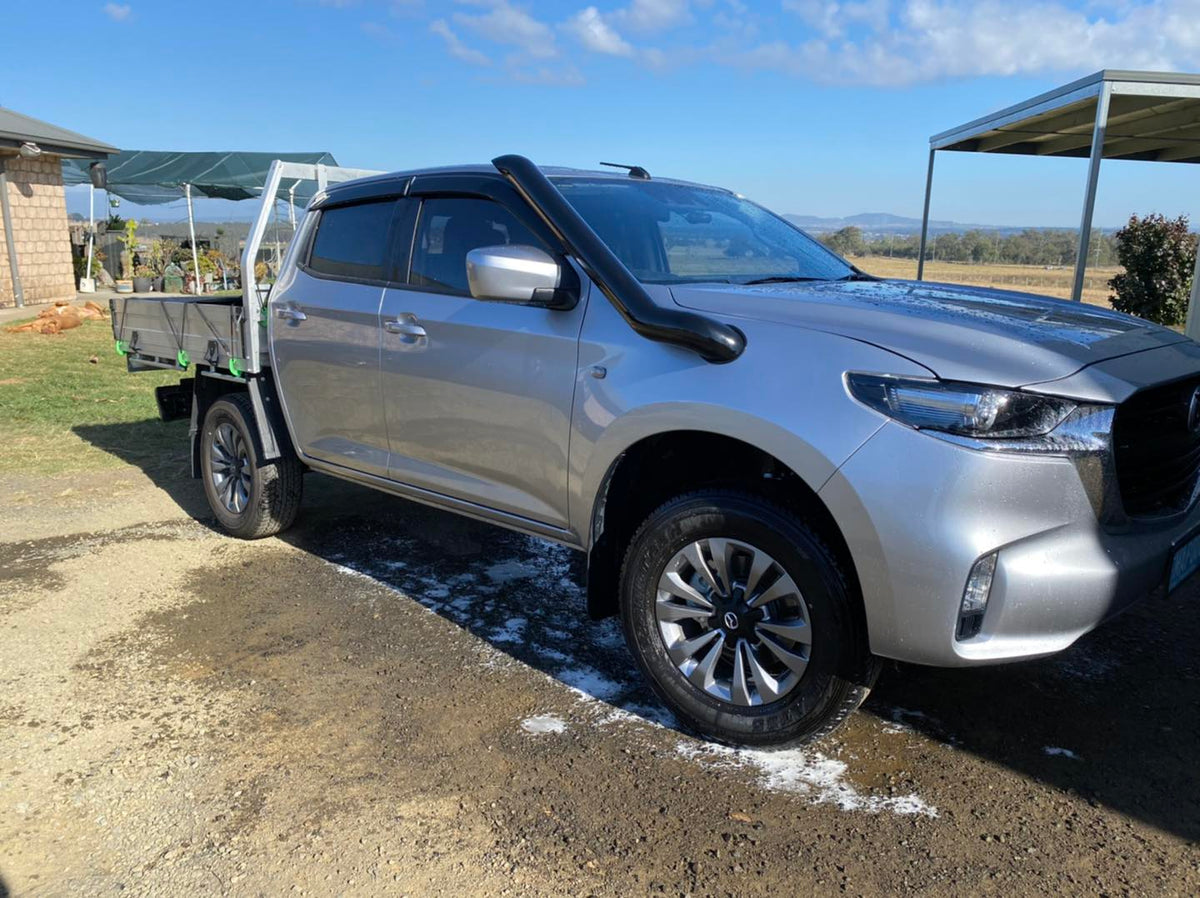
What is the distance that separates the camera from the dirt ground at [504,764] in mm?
2512

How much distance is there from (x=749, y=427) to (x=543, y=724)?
1310 mm

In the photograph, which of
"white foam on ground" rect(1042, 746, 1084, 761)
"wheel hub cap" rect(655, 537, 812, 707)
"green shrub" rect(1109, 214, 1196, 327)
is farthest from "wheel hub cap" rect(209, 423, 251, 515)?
"green shrub" rect(1109, 214, 1196, 327)

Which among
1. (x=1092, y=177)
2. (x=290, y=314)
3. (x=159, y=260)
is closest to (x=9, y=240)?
(x=159, y=260)

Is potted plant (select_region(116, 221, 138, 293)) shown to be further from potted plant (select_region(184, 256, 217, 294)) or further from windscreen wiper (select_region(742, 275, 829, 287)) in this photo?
windscreen wiper (select_region(742, 275, 829, 287))

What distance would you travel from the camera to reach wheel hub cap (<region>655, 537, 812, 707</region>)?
291 centimetres

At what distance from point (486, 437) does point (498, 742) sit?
3.96 feet

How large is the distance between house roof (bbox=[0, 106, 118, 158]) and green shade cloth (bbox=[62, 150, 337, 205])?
2.22 meters

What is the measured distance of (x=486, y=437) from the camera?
3.74 meters

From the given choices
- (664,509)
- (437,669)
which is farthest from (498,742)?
(664,509)

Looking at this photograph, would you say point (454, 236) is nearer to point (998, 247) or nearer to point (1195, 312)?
point (1195, 312)

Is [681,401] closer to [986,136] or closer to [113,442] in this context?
[113,442]

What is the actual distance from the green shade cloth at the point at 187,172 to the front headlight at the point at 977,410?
21.4 metres

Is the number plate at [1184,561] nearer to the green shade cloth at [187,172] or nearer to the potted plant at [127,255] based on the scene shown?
the green shade cloth at [187,172]

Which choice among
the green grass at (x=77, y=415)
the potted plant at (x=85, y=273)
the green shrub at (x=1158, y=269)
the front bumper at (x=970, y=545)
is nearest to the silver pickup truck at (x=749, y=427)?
the front bumper at (x=970, y=545)
